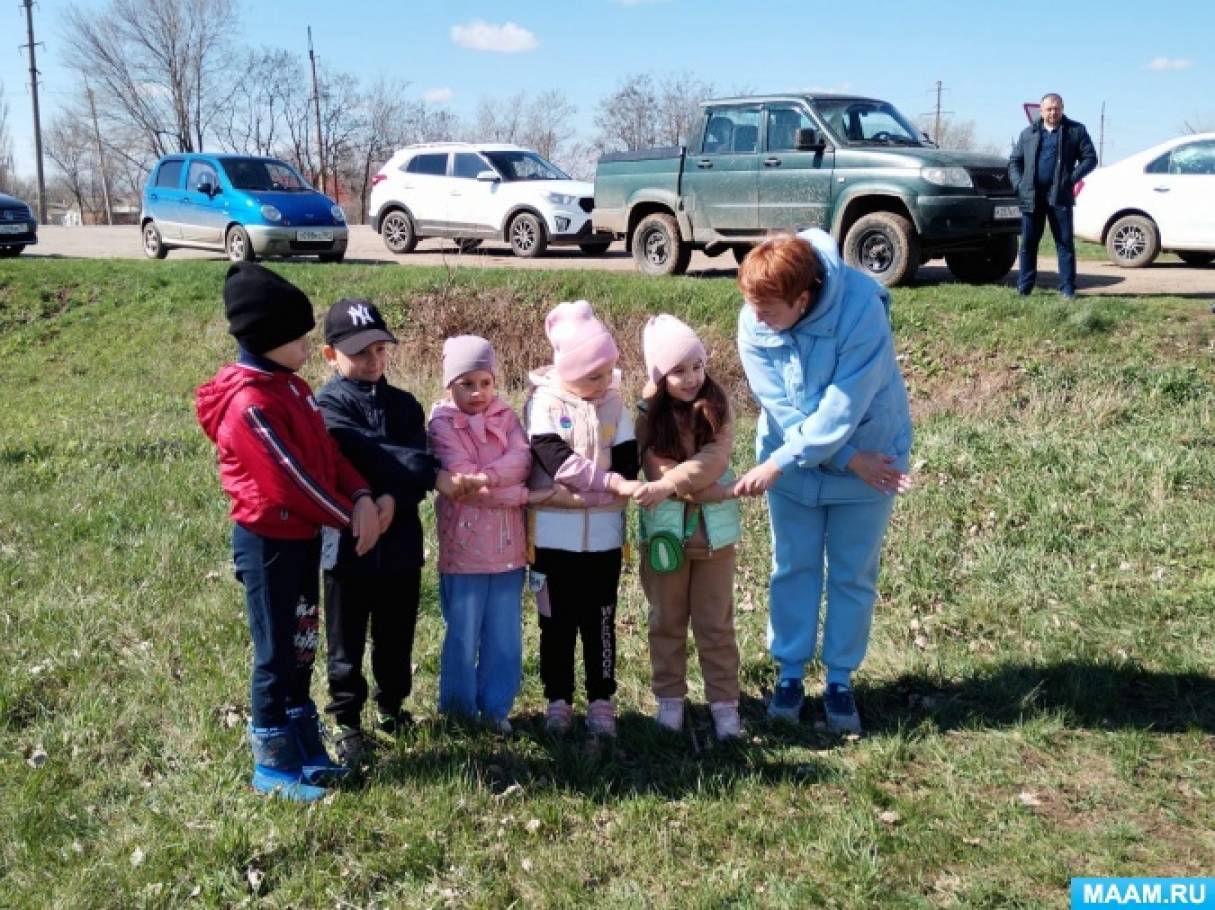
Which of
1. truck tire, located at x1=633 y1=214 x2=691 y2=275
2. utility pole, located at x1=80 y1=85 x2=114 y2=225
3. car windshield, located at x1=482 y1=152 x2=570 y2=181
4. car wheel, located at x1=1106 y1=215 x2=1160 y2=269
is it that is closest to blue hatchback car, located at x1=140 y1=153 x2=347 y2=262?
car windshield, located at x1=482 y1=152 x2=570 y2=181

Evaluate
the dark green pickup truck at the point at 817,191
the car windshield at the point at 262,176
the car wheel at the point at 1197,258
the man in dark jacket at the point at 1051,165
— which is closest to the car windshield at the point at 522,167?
the car windshield at the point at 262,176

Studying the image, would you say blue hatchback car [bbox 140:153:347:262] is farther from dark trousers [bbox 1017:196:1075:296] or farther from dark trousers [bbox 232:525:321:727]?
dark trousers [bbox 232:525:321:727]

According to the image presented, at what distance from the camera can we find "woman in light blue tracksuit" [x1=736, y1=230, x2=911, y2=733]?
13.2 feet

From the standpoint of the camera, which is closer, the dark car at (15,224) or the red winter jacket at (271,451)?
the red winter jacket at (271,451)

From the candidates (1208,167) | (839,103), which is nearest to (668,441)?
(839,103)

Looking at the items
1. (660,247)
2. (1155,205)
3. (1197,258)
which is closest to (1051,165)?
(1155,205)

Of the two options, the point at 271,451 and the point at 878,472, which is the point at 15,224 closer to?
the point at 271,451

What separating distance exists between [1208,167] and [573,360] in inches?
500

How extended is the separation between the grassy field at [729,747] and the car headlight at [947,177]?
3788 millimetres

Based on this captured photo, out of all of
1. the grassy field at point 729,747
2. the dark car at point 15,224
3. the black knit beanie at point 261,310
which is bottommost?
the grassy field at point 729,747

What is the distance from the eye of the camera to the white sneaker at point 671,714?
4.35m

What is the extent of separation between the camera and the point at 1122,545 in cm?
604

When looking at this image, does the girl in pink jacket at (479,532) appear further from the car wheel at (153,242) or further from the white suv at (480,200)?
the car wheel at (153,242)

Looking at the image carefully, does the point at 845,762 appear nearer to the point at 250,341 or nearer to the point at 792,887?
the point at 792,887
